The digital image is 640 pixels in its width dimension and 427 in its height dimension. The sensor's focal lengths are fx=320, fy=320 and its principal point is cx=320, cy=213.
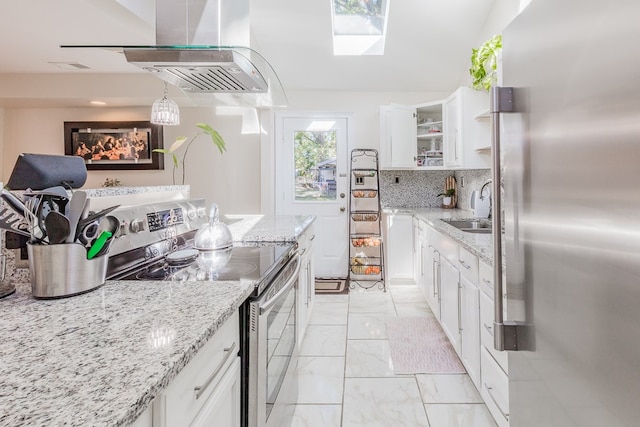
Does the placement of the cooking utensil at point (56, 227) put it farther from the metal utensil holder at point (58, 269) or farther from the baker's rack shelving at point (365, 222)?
the baker's rack shelving at point (365, 222)

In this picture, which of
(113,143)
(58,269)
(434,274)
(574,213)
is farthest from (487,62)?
(113,143)

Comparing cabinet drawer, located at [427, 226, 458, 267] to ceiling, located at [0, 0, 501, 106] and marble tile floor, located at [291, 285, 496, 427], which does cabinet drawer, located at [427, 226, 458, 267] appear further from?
ceiling, located at [0, 0, 501, 106]

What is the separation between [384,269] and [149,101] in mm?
3939

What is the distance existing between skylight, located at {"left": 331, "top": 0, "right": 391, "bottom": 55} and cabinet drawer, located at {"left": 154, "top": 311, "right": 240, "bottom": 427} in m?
3.66

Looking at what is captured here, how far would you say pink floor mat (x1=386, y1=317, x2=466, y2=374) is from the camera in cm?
218

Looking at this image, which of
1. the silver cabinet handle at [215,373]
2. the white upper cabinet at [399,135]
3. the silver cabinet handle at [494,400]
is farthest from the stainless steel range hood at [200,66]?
the white upper cabinet at [399,135]

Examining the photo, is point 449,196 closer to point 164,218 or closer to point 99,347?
point 164,218

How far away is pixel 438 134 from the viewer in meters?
3.82

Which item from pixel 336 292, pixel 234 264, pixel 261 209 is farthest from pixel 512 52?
pixel 261 209

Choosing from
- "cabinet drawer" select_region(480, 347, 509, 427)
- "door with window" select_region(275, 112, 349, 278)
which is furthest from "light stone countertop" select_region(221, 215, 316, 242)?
"door with window" select_region(275, 112, 349, 278)

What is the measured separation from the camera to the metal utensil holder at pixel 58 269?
0.88 metres

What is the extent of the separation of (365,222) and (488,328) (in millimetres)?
2862

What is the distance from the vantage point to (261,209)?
4.34 m

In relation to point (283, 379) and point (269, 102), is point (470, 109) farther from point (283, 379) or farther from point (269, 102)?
point (283, 379)
